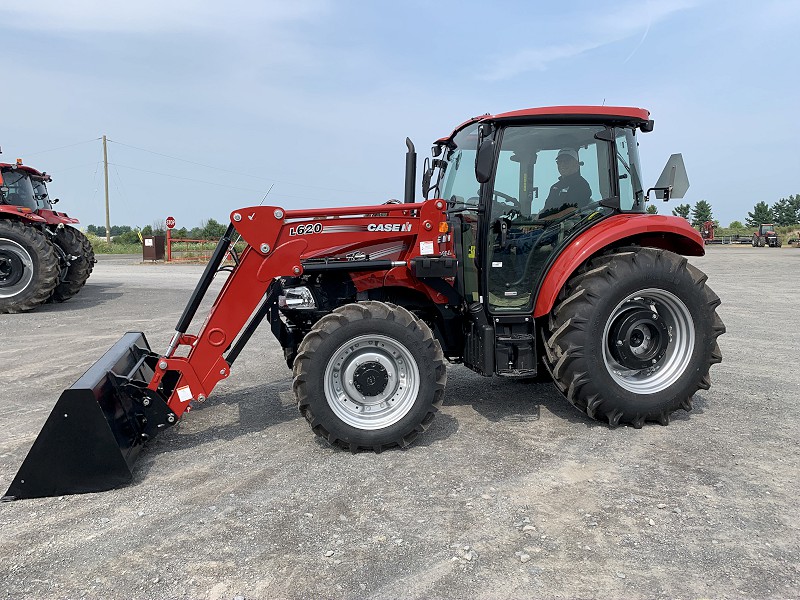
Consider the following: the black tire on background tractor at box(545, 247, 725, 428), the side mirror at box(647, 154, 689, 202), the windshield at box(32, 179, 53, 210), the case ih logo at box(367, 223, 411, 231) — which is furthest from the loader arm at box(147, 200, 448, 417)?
the windshield at box(32, 179, 53, 210)

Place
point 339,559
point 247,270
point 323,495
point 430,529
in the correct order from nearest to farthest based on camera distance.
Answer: point 339,559, point 430,529, point 323,495, point 247,270

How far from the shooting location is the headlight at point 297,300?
475cm

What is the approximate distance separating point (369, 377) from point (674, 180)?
3137 mm

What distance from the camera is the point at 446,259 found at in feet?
14.9

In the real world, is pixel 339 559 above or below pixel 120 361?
below

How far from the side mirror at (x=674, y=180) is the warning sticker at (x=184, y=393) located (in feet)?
13.5

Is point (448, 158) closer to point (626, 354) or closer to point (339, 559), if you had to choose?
point (626, 354)

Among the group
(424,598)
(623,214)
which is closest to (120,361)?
(424,598)

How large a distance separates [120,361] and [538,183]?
351cm

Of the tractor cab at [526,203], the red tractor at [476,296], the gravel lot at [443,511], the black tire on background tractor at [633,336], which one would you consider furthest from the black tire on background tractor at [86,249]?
the black tire on background tractor at [633,336]

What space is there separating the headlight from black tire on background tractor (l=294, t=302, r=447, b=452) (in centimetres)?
70

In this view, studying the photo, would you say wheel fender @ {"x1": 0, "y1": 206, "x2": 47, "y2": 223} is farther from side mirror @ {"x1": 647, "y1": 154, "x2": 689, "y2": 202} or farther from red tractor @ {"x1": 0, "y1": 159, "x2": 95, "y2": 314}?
side mirror @ {"x1": 647, "y1": 154, "x2": 689, "y2": 202}

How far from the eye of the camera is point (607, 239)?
449 cm

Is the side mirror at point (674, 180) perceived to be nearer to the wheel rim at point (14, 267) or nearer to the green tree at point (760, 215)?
the wheel rim at point (14, 267)
